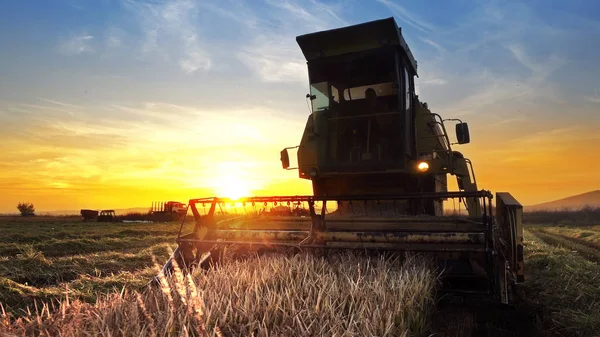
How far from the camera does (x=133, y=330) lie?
2.63 m

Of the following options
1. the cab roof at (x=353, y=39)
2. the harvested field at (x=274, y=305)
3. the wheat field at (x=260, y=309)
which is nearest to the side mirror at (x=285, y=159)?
the cab roof at (x=353, y=39)

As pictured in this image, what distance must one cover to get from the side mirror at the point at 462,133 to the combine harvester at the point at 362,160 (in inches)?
0.7

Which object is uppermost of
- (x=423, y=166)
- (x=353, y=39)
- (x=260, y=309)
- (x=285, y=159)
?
(x=353, y=39)

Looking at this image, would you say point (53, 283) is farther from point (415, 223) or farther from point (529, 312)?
point (529, 312)

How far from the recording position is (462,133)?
278 inches

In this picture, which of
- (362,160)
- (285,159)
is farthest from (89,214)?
(362,160)

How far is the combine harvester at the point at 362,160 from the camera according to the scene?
5.58 meters

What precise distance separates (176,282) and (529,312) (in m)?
4.11

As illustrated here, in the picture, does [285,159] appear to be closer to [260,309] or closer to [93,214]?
[260,309]

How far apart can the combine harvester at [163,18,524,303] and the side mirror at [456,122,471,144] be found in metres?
0.02

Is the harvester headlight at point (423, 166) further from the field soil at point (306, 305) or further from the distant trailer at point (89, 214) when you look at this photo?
the distant trailer at point (89, 214)

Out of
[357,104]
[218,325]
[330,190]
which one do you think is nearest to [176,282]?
[218,325]

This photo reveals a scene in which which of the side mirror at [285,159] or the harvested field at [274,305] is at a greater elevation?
the side mirror at [285,159]

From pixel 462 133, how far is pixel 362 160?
1660 mm
